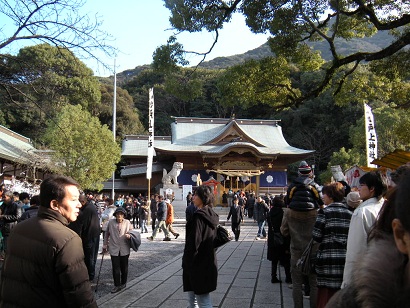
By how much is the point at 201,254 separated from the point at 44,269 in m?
1.92

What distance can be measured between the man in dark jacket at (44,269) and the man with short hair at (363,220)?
5.38 feet

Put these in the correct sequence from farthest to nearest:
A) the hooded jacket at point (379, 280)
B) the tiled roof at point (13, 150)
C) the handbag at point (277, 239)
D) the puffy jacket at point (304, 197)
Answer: the tiled roof at point (13, 150), the handbag at point (277, 239), the puffy jacket at point (304, 197), the hooded jacket at point (379, 280)

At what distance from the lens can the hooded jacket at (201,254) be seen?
144 inches

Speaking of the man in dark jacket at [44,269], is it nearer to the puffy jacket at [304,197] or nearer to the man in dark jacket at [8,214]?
the puffy jacket at [304,197]

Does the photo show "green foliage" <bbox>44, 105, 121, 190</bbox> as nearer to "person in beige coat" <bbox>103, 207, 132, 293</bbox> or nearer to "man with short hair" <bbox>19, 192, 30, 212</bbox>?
"man with short hair" <bbox>19, 192, 30, 212</bbox>

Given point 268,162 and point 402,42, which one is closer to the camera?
point 402,42

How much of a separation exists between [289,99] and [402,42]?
3189mm

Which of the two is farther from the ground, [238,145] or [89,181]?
[238,145]

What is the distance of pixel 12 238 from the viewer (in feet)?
7.23

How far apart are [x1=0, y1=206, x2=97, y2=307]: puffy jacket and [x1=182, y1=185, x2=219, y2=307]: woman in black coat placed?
168cm

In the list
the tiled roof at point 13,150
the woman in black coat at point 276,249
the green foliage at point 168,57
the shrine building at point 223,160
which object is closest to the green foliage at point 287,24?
the green foliage at point 168,57

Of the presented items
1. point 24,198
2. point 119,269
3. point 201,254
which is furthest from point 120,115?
point 201,254

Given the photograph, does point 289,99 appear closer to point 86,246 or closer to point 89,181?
point 86,246

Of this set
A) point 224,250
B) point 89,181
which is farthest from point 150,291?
point 89,181
